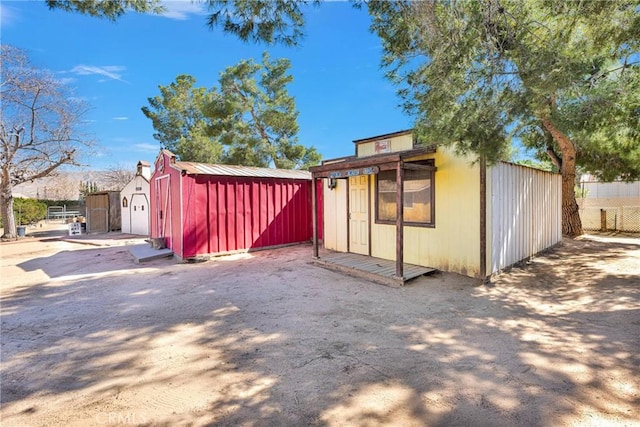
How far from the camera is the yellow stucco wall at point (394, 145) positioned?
21.1ft

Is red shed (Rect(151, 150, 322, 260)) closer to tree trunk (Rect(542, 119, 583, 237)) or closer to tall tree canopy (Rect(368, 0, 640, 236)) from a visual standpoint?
tall tree canopy (Rect(368, 0, 640, 236))

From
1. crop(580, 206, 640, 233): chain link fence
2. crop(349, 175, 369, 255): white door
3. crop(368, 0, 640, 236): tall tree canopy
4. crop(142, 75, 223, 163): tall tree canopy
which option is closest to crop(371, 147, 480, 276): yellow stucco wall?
crop(368, 0, 640, 236): tall tree canopy

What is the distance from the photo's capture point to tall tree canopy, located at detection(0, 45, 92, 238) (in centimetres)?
1298

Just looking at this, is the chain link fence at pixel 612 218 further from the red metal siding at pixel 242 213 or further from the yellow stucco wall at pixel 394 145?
the red metal siding at pixel 242 213

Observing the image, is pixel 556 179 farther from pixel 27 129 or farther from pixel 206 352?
pixel 27 129

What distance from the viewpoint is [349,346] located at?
301 cm

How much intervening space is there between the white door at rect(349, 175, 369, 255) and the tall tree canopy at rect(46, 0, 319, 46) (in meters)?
3.49

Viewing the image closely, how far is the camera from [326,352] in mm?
Answer: 2900

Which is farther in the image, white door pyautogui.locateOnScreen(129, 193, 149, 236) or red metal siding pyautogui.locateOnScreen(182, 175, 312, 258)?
white door pyautogui.locateOnScreen(129, 193, 149, 236)

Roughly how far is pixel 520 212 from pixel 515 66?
120 inches

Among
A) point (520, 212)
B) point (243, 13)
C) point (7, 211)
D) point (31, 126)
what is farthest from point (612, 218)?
point (7, 211)

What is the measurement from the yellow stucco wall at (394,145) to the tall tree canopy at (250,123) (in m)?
10.3

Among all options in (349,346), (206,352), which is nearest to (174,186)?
(206,352)

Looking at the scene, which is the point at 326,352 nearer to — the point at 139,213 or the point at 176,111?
the point at 139,213
